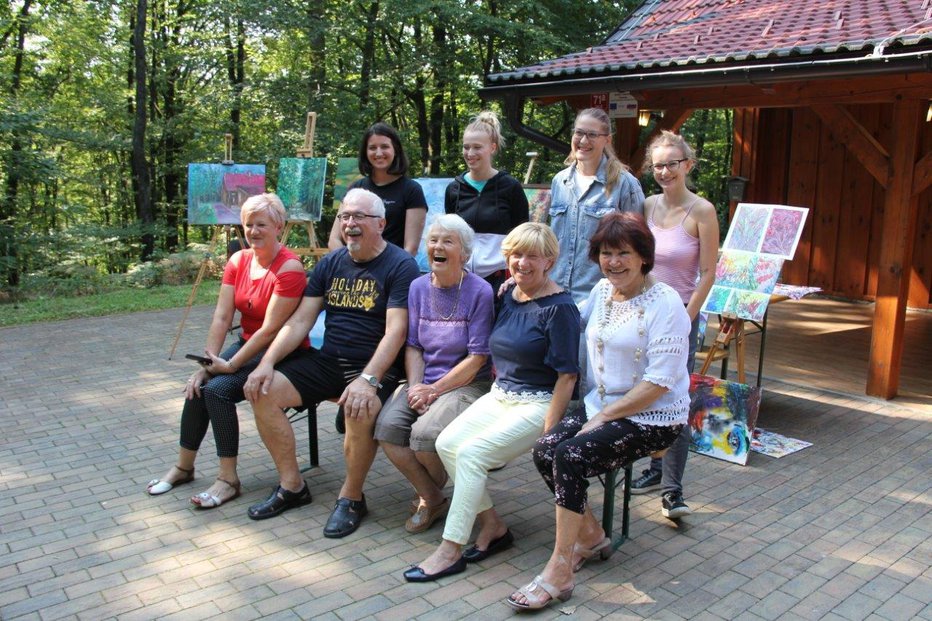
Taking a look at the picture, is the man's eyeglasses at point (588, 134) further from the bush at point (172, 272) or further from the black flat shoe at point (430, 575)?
the bush at point (172, 272)

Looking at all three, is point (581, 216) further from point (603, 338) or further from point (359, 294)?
point (359, 294)

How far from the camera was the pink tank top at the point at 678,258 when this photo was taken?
369 centimetres

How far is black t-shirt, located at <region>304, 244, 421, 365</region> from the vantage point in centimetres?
374

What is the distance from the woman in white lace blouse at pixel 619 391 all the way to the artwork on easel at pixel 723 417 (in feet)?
4.67

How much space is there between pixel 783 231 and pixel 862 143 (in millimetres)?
1123

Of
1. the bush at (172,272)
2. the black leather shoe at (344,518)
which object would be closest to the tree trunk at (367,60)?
the bush at (172,272)

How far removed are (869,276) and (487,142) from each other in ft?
23.5

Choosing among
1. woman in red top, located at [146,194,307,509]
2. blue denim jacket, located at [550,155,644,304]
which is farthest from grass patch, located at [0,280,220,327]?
blue denim jacket, located at [550,155,644,304]

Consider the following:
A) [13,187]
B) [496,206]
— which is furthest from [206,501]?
[13,187]

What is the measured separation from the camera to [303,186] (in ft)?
22.0

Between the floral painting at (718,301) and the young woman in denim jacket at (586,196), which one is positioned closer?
the young woman in denim jacket at (586,196)

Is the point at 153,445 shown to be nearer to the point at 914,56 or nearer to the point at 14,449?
the point at 14,449

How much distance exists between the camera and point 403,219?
4355 mm

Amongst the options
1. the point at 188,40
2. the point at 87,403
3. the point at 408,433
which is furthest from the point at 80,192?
the point at 408,433
